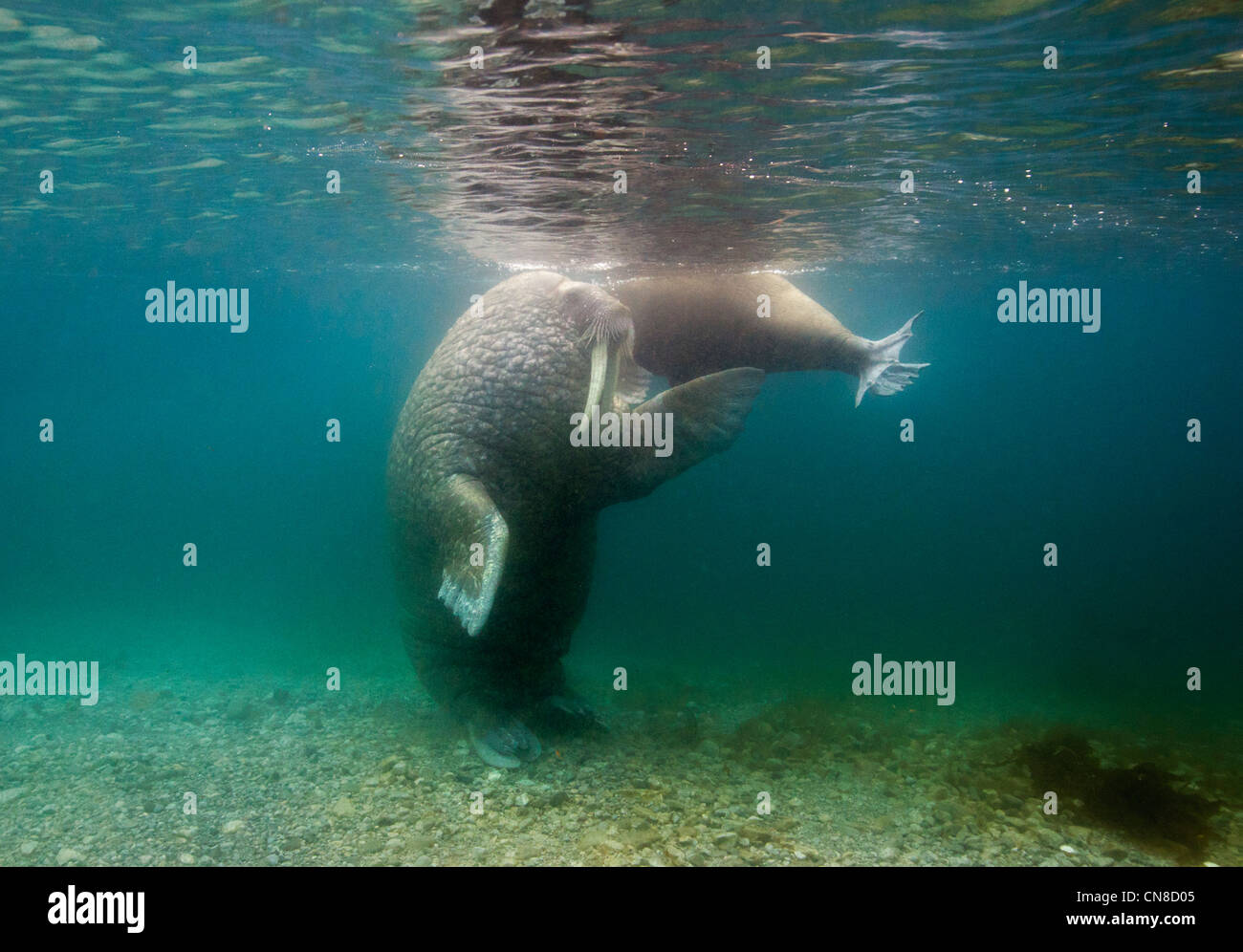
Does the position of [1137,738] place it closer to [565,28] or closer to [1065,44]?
[1065,44]

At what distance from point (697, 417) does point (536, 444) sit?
132 cm

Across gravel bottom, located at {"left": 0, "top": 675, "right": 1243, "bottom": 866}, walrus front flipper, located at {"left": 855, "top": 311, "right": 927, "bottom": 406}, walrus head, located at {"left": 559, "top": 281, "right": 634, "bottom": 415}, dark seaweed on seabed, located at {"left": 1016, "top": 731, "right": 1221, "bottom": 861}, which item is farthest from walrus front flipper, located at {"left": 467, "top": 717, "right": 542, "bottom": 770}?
dark seaweed on seabed, located at {"left": 1016, "top": 731, "right": 1221, "bottom": 861}

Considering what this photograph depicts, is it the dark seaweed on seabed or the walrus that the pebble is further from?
the dark seaweed on seabed

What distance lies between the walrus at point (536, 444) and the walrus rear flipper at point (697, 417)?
0.5 inches

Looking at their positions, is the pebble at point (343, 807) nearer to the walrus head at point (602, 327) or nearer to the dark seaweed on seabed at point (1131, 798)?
→ the walrus head at point (602, 327)

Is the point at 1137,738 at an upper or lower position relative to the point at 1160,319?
lower

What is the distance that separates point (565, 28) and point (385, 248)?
14.9m

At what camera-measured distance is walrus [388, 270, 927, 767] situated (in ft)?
19.4

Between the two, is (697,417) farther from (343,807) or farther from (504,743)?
(343,807)

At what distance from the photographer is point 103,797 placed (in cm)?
639

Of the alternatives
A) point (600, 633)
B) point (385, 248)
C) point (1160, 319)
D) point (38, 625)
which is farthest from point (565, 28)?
point (1160, 319)

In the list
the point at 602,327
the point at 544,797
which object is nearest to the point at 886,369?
the point at 602,327
